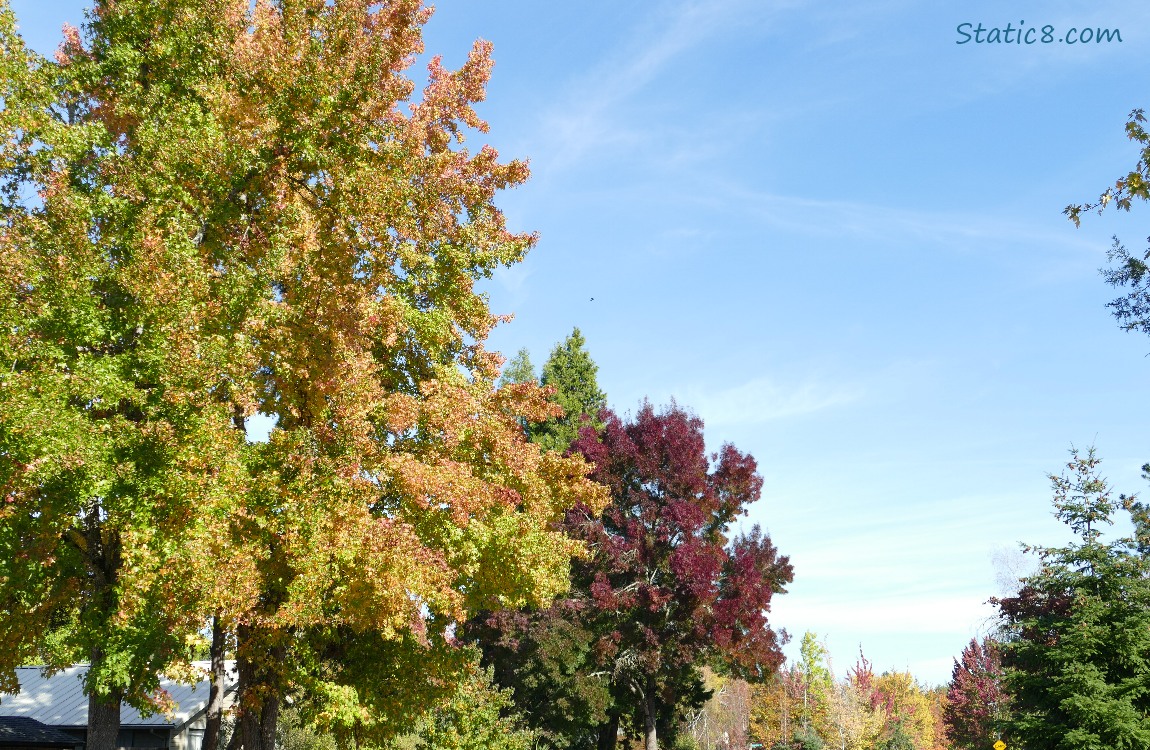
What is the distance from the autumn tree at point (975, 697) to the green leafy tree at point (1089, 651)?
1942cm

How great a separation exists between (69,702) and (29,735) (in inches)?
288

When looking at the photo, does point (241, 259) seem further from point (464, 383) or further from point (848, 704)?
point (848, 704)

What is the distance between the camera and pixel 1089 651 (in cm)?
2091

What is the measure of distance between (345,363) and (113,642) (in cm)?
546

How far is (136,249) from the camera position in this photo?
41.5ft

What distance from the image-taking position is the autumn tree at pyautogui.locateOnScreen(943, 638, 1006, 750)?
43688 millimetres

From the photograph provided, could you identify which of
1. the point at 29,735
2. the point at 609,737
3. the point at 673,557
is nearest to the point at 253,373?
the point at 29,735

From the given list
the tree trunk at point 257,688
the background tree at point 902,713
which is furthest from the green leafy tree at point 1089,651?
the background tree at point 902,713

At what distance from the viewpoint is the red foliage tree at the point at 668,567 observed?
104 ft

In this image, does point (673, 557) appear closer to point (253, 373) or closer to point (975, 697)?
point (253, 373)

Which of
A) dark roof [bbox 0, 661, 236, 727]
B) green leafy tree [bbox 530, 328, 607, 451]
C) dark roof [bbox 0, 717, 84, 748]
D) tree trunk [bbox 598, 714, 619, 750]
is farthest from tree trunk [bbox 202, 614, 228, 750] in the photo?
green leafy tree [bbox 530, 328, 607, 451]

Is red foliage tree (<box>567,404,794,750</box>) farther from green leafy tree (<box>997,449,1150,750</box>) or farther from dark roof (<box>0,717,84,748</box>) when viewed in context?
dark roof (<box>0,717,84,748</box>)

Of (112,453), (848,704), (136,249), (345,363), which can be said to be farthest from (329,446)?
(848,704)

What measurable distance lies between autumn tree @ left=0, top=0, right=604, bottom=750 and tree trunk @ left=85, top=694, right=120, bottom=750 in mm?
57
